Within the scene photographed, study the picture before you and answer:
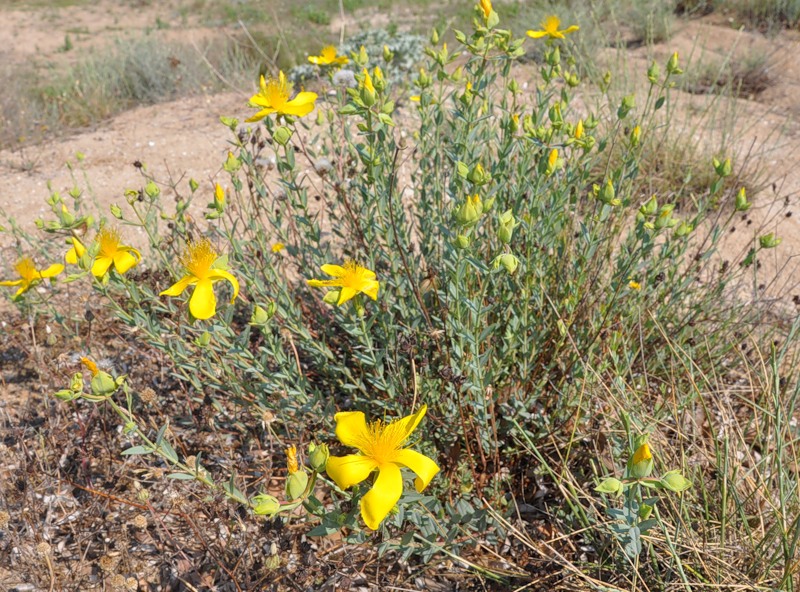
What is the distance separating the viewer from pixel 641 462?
112 cm

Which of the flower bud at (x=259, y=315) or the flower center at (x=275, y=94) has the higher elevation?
the flower center at (x=275, y=94)

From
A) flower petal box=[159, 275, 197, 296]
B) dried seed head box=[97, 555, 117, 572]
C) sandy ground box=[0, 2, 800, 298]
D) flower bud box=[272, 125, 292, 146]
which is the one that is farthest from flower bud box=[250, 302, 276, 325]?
sandy ground box=[0, 2, 800, 298]

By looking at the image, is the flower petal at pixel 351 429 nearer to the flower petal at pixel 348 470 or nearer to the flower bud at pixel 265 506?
the flower petal at pixel 348 470

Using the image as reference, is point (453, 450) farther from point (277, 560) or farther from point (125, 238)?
point (125, 238)

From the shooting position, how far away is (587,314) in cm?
215

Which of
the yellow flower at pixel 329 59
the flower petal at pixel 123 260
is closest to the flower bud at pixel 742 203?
the yellow flower at pixel 329 59

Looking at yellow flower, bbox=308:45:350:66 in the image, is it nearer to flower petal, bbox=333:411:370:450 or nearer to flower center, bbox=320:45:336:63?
flower center, bbox=320:45:336:63

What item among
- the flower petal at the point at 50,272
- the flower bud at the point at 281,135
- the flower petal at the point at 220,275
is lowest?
the flower petal at the point at 50,272

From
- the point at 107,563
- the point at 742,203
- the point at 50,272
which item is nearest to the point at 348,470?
the point at 107,563

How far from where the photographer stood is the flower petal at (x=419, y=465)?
1119mm

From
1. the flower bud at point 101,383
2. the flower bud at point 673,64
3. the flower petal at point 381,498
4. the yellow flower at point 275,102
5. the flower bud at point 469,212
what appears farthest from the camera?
the flower bud at point 673,64

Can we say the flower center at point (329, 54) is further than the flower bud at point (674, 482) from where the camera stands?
Yes

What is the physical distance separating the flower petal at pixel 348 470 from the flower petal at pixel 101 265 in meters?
0.87

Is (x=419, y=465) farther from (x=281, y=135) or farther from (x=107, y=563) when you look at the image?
(x=107, y=563)
